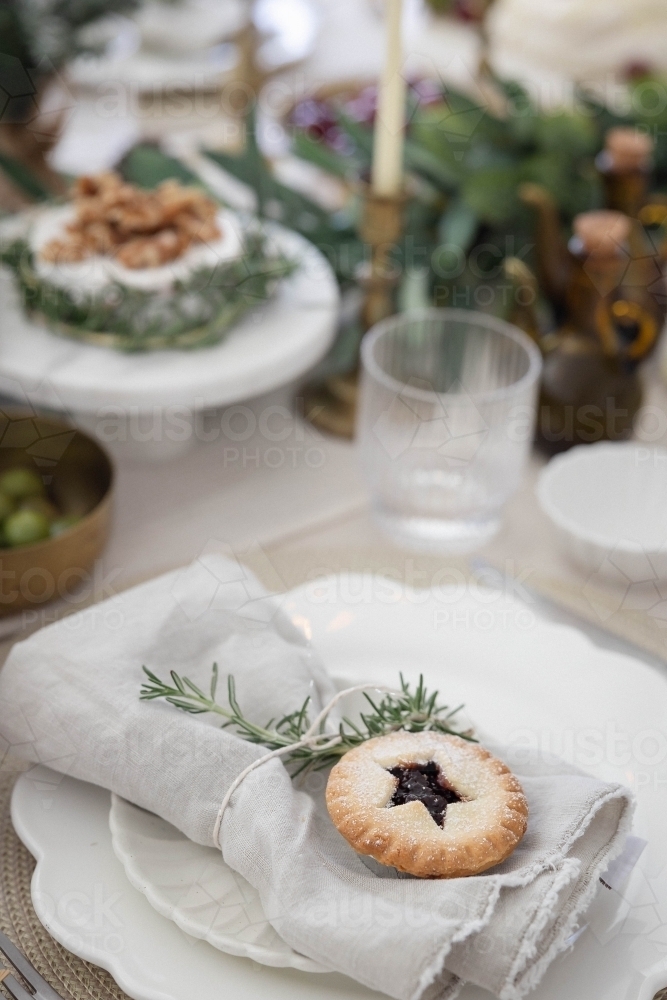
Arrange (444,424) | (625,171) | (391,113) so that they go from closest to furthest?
(444,424) < (391,113) < (625,171)

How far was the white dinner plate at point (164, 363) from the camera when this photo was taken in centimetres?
70

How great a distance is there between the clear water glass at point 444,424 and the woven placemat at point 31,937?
0.33 meters

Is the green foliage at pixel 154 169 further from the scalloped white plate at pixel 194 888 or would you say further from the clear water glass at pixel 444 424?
the scalloped white plate at pixel 194 888

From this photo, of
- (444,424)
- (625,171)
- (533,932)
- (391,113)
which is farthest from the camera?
(625,171)

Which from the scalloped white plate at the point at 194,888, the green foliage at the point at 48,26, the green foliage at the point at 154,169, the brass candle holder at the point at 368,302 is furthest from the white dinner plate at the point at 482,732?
the green foliage at the point at 48,26

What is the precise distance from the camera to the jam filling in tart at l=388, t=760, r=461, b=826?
1.38ft

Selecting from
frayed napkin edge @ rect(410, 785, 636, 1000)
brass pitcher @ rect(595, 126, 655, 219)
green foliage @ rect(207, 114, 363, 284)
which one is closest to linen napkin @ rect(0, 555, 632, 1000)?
frayed napkin edge @ rect(410, 785, 636, 1000)

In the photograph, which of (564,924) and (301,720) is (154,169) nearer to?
(301,720)

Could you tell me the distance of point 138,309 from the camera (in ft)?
2.41

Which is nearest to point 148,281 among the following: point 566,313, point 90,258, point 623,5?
point 90,258

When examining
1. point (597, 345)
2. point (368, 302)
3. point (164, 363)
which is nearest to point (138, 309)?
point (164, 363)

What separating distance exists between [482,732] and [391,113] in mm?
500

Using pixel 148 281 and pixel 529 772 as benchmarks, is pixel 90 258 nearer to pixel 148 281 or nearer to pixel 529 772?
pixel 148 281

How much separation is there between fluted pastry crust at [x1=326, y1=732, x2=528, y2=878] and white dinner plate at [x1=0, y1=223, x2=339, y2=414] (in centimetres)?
34
